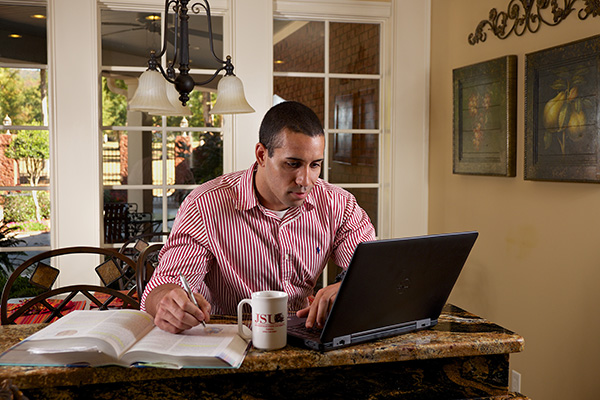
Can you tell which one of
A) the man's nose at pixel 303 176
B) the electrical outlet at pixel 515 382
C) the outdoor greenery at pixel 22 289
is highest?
the man's nose at pixel 303 176

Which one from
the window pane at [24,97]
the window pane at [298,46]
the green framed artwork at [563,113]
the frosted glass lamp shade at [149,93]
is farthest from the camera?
the window pane at [298,46]

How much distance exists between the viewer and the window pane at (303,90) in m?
4.07

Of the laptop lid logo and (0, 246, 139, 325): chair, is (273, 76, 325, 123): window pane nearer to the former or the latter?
(0, 246, 139, 325): chair

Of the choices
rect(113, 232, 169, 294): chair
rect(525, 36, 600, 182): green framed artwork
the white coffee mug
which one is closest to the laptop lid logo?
the white coffee mug

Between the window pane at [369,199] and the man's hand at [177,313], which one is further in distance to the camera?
the window pane at [369,199]

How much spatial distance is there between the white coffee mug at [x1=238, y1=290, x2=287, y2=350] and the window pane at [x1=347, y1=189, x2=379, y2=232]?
9.32 ft

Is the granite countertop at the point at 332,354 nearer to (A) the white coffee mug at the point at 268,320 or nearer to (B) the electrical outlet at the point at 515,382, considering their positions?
(A) the white coffee mug at the point at 268,320

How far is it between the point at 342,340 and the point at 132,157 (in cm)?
280

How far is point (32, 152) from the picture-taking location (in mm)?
3742

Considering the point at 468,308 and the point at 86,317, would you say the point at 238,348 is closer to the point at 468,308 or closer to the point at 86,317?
the point at 86,317

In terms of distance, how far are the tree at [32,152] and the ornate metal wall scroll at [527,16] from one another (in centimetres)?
267

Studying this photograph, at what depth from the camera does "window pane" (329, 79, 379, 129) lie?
4.16m

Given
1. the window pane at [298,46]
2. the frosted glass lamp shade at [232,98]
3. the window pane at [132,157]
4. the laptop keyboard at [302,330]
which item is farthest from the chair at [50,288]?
the window pane at [298,46]

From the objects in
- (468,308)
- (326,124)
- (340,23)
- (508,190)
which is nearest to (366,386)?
(508,190)
